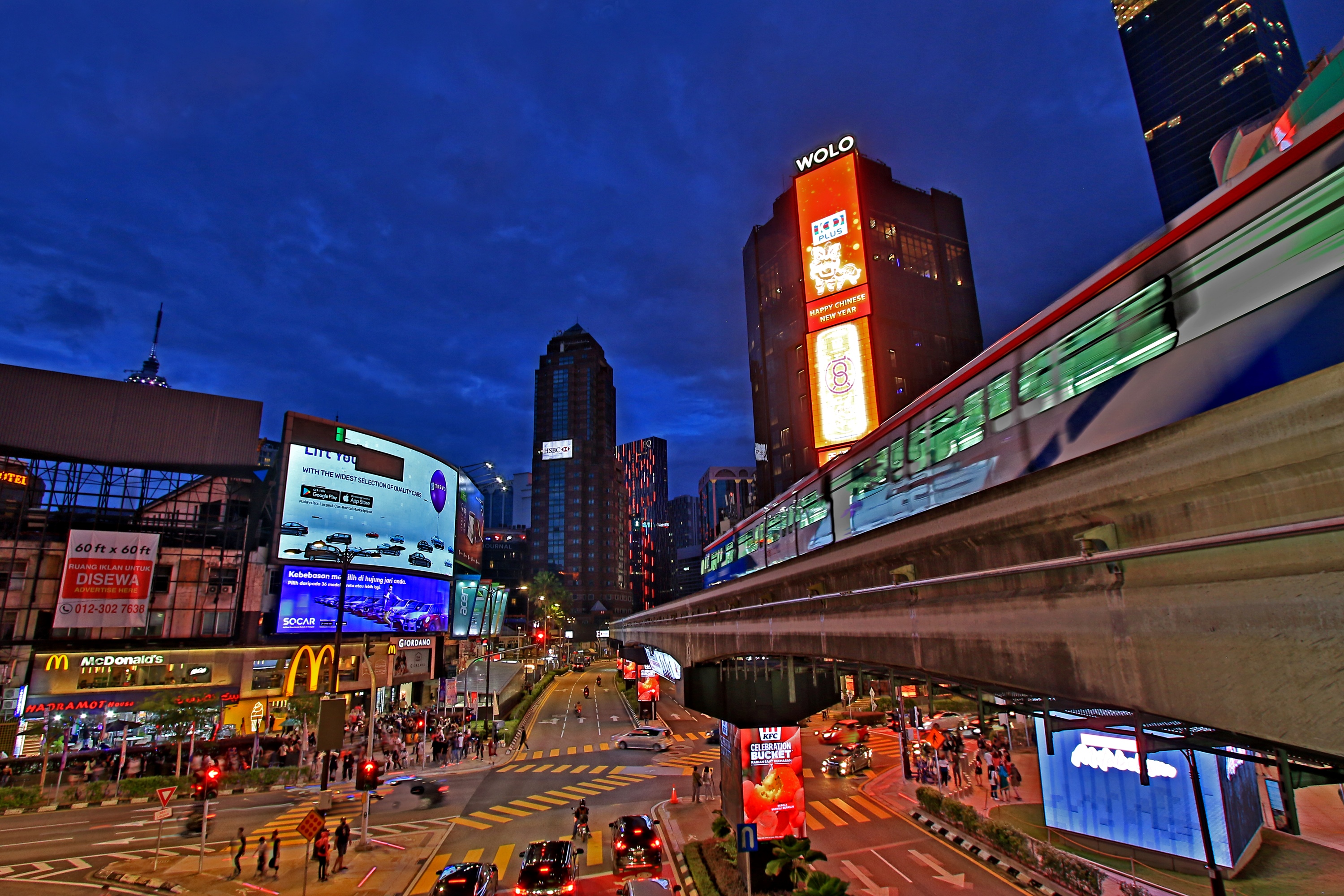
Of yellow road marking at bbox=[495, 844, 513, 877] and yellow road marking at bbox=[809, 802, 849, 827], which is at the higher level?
yellow road marking at bbox=[495, 844, 513, 877]

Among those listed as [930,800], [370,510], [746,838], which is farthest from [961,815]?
[370,510]

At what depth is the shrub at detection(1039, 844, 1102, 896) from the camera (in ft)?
53.7

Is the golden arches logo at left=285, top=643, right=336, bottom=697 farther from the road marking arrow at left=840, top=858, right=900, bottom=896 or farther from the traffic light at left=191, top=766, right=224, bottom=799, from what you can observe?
the road marking arrow at left=840, top=858, right=900, bottom=896

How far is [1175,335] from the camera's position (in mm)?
6695

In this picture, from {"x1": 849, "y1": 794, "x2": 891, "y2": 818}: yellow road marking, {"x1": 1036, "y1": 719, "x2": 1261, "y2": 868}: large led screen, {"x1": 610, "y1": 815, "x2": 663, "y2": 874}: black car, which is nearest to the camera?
{"x1": 1036, "y1": 719, "x2": 1261, "y2": 868}: large led screen

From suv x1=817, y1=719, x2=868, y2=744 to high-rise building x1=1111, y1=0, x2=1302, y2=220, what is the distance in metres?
177

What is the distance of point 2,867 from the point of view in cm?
2033

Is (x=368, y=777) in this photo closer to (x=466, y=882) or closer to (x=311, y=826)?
(x=311, y=826)

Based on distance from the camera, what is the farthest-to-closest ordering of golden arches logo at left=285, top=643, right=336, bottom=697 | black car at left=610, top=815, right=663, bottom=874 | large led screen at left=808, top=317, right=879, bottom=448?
large led screen at left=808, top=317, right=879, bottom=448 → golden arches logo at left=285, top=643, right=336, bottom=697 → black car at left=610, top=815, right=663, bottom=874

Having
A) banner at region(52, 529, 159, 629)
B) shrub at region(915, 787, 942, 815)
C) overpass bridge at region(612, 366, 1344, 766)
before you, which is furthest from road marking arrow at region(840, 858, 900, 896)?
banner at region(52, 529, 159, 629)

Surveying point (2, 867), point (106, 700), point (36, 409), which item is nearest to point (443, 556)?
point (106, 700)

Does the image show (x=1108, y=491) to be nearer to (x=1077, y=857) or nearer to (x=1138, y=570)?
(x=1138, y=570)

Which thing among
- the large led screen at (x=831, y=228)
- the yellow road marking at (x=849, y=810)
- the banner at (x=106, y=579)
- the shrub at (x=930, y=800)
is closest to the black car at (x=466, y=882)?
the yellow road marking at (x=849, y=810)

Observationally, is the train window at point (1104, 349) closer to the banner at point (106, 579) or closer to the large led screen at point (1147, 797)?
the large led screen at point (1147, 797)
